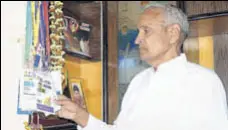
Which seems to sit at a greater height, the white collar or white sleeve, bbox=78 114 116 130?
the white collar

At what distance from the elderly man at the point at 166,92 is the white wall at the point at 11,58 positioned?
18 cm

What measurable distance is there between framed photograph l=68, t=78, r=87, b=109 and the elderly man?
44cm

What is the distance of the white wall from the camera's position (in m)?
1.31

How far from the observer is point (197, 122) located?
1279mm

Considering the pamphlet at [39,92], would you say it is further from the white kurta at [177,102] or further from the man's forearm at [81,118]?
the white kurta at [177,102]

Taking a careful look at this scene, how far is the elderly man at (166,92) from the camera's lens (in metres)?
1.29

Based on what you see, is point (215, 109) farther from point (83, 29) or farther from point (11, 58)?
point (83, 29)

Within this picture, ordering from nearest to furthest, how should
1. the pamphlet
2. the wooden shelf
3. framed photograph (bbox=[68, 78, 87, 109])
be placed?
1. the pamphlet
2. the wooden shelf
3. framed photograph (bbox=[68, 78, 87, 109])

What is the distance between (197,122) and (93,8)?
3.60 ft

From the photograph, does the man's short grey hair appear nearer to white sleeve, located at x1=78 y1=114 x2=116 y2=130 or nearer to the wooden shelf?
the wooden shelf

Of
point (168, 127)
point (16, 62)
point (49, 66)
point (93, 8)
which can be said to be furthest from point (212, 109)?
point (93, 8)

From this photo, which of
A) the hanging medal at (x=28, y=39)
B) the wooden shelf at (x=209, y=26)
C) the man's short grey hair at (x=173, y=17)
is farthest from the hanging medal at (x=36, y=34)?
the wooden shelf at (x=209, y=26)

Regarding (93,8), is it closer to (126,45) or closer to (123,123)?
(126,45)

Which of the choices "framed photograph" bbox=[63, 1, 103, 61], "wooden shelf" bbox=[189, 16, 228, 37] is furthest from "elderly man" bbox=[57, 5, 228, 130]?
"framed photograph" bbox=[63, 1, 103, 61]
